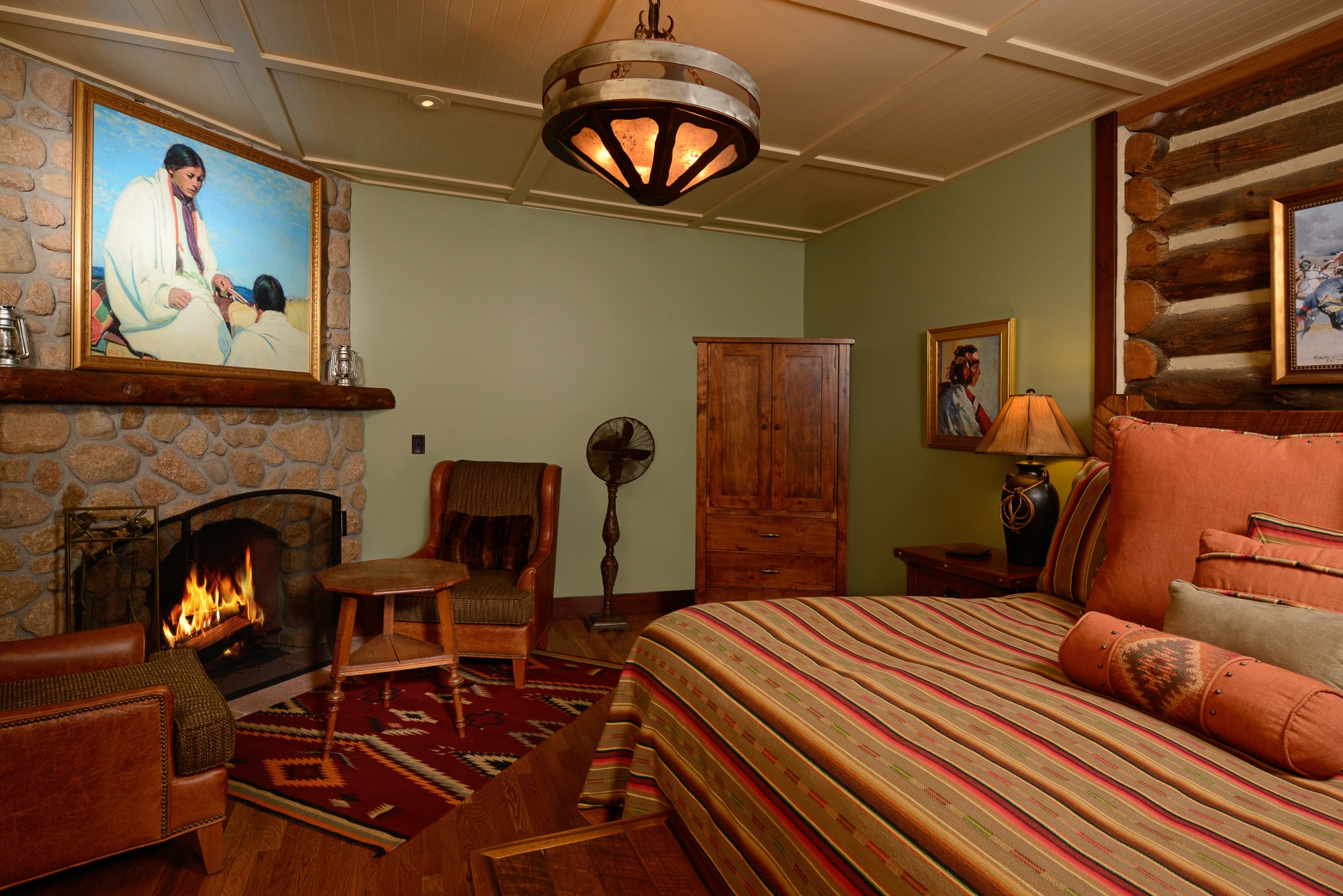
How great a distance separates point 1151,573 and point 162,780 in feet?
8.22

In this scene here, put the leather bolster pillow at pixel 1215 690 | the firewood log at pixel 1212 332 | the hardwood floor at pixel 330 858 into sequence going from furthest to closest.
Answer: the firewood log at pixel 1212 332 → the hardwood floor at pixel 330 858 → the leather bolster pillow at pixel 1215 690

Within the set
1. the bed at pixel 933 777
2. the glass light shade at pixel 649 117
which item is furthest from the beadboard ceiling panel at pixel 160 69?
the bed at pixel 933 777

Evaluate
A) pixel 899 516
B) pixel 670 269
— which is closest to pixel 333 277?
pixel 670 269

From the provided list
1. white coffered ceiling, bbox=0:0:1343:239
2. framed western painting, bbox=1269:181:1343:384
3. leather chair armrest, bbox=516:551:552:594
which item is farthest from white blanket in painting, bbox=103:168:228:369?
framed western painting, bbox=1269:181:1343:384

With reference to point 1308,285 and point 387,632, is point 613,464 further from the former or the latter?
point 1308,285

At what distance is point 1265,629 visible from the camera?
131 cm

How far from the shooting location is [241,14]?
2305 mm

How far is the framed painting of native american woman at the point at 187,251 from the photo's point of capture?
279 centimetres

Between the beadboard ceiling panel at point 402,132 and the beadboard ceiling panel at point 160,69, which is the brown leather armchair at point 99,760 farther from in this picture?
the beadboard ceiling panel at point 402,132

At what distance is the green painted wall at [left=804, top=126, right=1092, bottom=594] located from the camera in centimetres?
307

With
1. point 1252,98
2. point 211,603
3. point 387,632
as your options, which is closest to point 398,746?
point 387,632

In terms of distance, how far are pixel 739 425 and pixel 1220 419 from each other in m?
2.38

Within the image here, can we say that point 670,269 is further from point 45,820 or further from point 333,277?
point 45,820

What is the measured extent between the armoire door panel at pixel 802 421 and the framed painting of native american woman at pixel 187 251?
8.44ft
